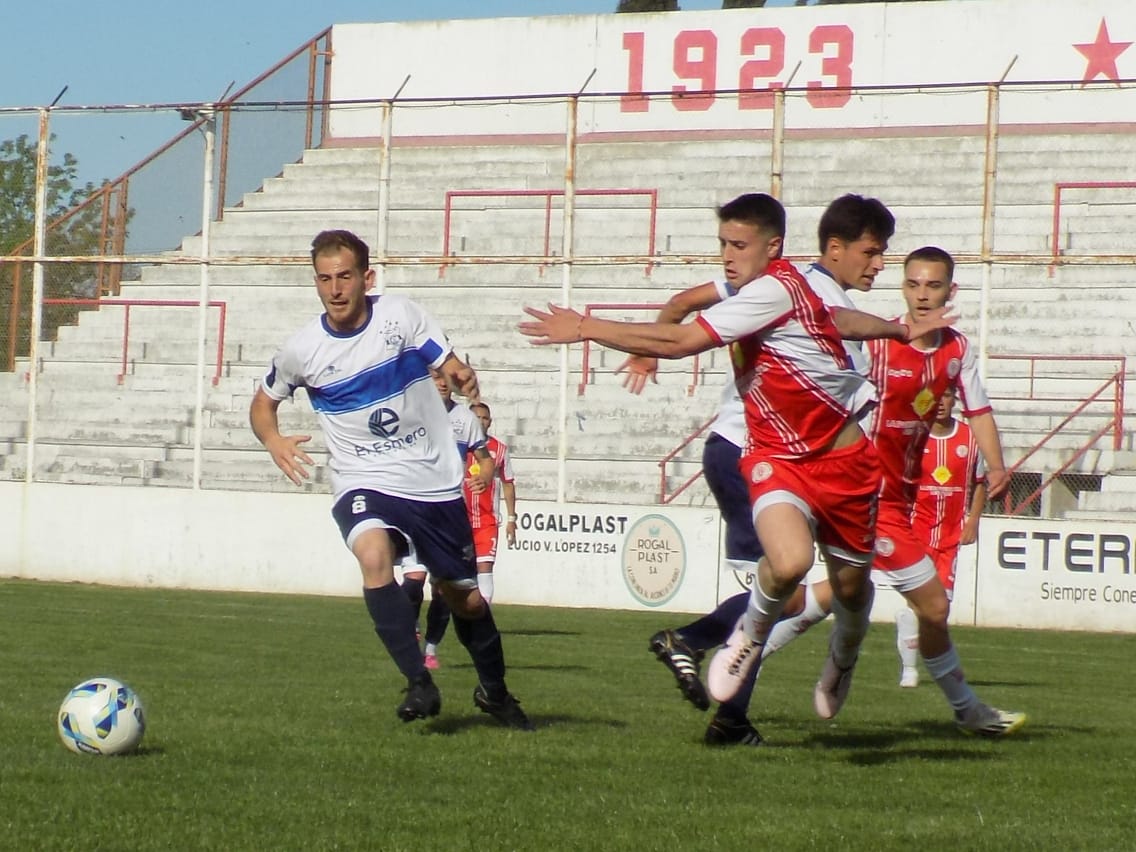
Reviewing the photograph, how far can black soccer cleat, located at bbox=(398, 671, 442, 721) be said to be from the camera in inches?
286

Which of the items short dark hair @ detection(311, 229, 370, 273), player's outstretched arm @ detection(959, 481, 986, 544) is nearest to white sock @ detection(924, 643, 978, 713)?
player's outstretched arm @ detection(959, 481, 986, 544)

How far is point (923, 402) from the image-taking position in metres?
7.89

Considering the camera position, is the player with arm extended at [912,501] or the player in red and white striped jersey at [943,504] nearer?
the player with arm extended at [912,501]

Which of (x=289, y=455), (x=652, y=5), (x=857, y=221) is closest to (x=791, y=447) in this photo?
(x=857, y=221)

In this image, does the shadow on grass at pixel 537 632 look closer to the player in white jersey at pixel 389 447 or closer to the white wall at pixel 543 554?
the white wall at pixel 543 554

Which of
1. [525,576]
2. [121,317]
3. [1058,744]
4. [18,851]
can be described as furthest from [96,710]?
[121,317]

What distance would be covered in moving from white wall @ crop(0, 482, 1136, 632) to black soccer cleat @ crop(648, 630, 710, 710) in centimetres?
1072

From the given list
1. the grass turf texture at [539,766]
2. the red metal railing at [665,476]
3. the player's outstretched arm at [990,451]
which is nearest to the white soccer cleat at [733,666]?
the grass turf texture at [539,766]

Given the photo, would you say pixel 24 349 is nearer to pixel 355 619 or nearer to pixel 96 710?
pixel 355 619

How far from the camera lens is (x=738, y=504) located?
780cm

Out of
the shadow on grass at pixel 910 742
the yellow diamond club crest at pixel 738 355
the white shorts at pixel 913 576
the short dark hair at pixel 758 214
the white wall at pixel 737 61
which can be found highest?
the white wall at pixel 737 61

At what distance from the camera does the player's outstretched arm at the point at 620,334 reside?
6098mm

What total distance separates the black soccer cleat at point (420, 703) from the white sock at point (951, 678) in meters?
2.08

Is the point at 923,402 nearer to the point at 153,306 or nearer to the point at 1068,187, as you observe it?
the point at 1068,187
